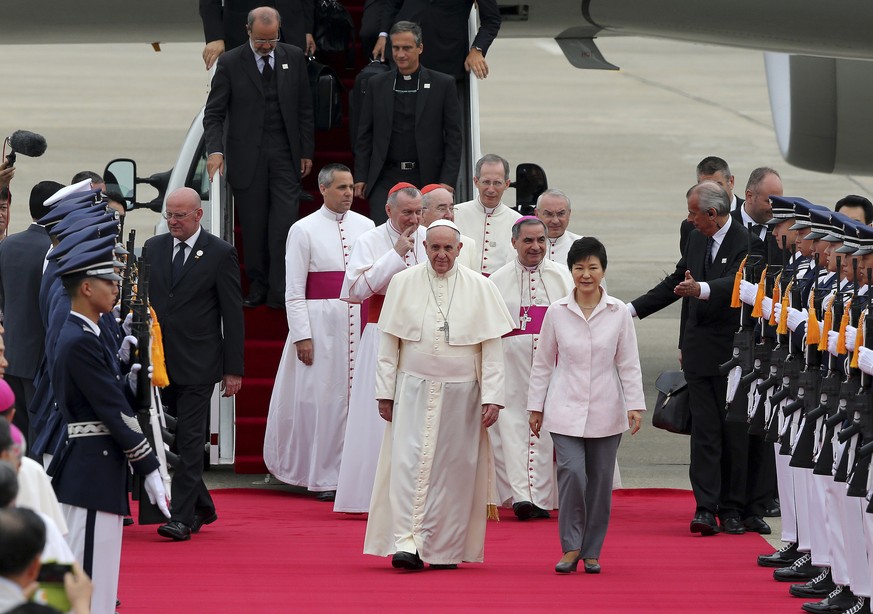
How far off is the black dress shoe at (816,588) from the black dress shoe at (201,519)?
9.79 ft

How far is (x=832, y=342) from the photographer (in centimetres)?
679

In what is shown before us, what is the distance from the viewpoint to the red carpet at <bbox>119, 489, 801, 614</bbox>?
23.0 feet

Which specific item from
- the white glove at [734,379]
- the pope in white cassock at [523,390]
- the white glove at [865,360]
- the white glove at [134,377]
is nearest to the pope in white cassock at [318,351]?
the pope in white cassock at [523,390]

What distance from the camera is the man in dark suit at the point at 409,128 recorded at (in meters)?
10.3

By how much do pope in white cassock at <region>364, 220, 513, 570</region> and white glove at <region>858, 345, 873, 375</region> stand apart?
1.97m

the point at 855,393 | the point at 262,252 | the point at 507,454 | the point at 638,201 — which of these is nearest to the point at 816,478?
the point at 855,393

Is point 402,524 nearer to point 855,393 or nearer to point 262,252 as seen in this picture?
point 855,393

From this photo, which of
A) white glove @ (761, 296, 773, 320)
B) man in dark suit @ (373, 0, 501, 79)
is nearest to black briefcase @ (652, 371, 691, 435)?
white glove @ (761, 296, 773, 320)

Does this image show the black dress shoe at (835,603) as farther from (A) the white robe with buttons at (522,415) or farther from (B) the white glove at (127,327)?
(B) the white glove at (127,327)

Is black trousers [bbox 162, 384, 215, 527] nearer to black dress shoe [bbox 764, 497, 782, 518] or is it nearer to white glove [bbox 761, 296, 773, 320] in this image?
white glove [bbox 761, 296, 773, 320]

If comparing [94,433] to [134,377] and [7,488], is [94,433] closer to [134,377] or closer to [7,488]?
[134,377]

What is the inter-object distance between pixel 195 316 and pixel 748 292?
2795mm

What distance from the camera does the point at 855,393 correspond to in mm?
6531

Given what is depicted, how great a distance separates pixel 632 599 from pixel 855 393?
1331mm
